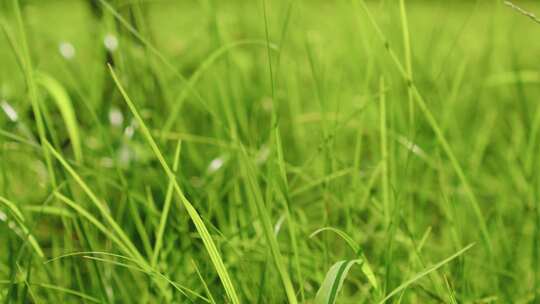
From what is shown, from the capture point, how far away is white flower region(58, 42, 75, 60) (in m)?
0.97

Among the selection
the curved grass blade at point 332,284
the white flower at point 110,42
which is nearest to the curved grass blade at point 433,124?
the curved grass blade at point 332,284

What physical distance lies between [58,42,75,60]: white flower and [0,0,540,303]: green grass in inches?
0.5

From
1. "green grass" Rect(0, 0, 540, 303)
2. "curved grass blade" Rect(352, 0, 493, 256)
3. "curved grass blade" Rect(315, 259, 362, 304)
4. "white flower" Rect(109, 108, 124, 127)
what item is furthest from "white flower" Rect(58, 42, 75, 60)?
"curved grass blade" Rect(315, 259, 362, 304)

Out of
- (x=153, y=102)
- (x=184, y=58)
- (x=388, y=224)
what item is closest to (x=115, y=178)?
(x=153, y=102)

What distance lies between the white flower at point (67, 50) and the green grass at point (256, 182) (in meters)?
0.01

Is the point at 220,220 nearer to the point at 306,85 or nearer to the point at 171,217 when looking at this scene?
the point at 171,217

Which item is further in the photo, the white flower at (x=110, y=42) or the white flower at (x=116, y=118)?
the white flower at (x=116, y=118)

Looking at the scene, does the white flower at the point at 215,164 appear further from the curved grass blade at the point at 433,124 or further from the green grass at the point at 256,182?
the curved grass blade at the point at 433,124

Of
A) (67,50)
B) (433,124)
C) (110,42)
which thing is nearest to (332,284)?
(433,124)

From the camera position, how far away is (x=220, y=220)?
857mm

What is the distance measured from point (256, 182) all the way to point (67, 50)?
2.15ft

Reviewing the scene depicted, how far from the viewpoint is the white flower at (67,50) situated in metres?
0.97

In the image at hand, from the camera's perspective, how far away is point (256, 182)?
0.54 m

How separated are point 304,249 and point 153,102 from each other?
43cm
